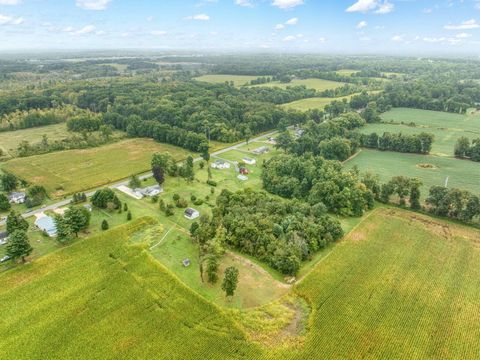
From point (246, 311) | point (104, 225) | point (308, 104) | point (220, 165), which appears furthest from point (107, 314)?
point (308, 104)

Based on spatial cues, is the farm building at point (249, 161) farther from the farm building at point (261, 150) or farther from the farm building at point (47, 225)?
the farm building at point (47, 225)

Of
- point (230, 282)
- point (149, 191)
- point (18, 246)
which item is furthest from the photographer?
point (149, 191)

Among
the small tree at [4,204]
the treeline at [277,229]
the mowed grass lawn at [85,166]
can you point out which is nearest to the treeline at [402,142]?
the treeline at [277,229]

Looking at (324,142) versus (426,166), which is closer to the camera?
(426,166)

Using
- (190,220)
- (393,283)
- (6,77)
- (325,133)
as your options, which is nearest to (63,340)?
(190,220)

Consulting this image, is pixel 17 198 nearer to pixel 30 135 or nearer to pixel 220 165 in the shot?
pixel 220 165

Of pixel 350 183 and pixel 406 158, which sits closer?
pixel 350 183

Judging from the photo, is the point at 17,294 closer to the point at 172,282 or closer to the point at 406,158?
the point at 172,282

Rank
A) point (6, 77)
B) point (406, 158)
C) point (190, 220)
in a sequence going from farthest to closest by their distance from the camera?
point (6, 77)
point (406, 158)
point (190, 220)
